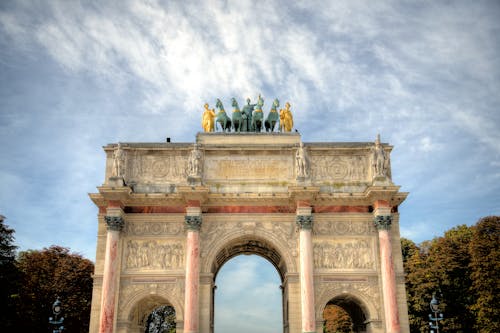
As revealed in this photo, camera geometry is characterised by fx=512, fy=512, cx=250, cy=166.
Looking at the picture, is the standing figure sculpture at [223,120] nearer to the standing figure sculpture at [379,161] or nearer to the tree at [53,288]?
the standing figure sculpture at [379,161]

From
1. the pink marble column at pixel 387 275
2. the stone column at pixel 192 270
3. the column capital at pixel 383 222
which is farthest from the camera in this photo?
the column capital at pixel 383 222

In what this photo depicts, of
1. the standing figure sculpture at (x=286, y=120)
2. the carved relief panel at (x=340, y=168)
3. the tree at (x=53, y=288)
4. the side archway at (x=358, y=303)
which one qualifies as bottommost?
the side archway at (x=358, y=303)

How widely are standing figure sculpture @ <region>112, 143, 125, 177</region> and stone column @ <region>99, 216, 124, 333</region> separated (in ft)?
8.57

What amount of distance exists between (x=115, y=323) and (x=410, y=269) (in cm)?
2662

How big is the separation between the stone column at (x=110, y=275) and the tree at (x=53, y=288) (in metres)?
13.6

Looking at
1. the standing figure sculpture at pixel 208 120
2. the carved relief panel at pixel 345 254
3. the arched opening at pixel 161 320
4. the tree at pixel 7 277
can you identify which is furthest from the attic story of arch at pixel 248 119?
the arched opening at pixel 161 320

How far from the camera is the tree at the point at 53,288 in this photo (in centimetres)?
3822

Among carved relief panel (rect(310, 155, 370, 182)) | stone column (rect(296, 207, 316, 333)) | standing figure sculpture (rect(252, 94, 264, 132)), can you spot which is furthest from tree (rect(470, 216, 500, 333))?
standing figure sculpture (rect(252, 94, 264, 132))

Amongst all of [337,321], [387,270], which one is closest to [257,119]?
[387,270]

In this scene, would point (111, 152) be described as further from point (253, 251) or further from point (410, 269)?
point (410, 269)

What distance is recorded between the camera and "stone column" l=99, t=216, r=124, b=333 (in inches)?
1024

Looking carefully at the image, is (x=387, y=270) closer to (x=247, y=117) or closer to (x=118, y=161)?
(x=247, y=117)

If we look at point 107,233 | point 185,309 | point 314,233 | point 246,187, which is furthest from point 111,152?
point 314,233

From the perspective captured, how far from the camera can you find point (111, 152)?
2988cm
